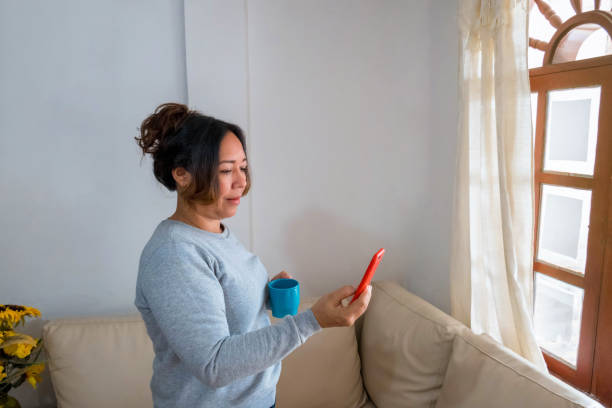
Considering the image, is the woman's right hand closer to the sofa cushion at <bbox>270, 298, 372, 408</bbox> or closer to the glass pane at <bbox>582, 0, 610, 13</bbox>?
the sofa cushion at <bbox>270, 298, 372, 408</bbox>

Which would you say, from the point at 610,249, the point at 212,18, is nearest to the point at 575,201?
the point at 610,249

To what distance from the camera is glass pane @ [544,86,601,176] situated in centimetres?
136

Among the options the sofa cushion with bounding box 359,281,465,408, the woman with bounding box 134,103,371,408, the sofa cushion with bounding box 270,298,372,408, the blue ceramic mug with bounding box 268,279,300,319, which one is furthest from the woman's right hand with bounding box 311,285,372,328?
the sofa cushion with bounding box 270,298,372,408

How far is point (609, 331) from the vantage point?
4.31 feet

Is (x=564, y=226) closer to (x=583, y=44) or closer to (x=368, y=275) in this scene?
(x=583, y=44)

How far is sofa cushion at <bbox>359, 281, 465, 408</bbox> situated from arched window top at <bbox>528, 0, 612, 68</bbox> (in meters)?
1.05

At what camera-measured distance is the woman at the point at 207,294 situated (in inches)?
30.8

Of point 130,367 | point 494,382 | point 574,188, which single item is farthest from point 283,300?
point 574,188

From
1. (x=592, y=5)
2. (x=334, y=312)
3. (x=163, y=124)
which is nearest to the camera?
(x=334, y=312)

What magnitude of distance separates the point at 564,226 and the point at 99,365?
188 cm

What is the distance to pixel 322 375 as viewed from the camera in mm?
1771

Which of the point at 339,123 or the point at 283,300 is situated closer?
the point at 283,300

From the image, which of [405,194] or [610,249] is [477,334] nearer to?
[610,249]

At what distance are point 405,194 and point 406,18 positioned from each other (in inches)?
34.7
